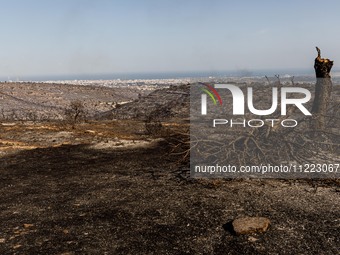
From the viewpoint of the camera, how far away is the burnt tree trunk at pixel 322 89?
10.2m

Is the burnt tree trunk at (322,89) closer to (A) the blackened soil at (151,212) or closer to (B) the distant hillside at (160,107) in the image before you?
(A) the blackened soil at (151,212)

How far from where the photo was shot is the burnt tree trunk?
10195 millimetres

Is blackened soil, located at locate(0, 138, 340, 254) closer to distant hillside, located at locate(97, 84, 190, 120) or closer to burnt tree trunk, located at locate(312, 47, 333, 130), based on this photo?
burnt tree trunk, located at locate(312, 47, 333, 130)

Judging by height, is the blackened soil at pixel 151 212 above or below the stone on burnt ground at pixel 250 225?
below

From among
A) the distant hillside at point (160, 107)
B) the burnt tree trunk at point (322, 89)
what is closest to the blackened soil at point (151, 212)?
the burnt tree trunk at point (322, 89)

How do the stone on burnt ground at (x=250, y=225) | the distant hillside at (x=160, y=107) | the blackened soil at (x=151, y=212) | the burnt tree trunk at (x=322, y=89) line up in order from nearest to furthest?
the blackened soil at (x=151, y=212)
the stone on burnt ground at (x=250, y=225)
the burnt tree trunk at (x=322, y=89)
the distant hillside at (x=160, y=107)

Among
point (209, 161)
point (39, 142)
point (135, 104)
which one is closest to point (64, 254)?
point (209, 161)

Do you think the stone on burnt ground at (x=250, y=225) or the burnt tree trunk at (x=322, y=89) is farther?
the burnt tree trunk at (x=322, y=89)

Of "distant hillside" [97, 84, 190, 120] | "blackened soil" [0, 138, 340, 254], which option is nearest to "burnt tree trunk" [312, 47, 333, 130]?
"blackened soil" [0, 138, 340, 254]

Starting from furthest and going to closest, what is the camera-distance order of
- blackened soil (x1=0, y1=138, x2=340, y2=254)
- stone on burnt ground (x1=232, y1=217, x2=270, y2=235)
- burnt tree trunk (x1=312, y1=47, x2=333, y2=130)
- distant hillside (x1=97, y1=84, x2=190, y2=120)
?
distant hillside (x1=97, y1=84, x2=190, y2=120) → burnt tree trunk (x1=312, y1=47, x2=333, y2=130) → stone on burnt ground (x1=232, y1=217, x2=270, y2=235) → blackened soil (x1=0, y1=138, x2=340, y2=254)

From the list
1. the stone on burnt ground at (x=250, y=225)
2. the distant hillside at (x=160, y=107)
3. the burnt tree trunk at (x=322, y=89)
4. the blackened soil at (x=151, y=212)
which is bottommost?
the blackened soil at (x=151, y=212)

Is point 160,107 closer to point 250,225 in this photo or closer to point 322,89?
point 322,89

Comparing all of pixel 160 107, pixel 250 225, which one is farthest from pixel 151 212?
pixel 160 107

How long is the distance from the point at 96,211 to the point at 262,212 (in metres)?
2.87
